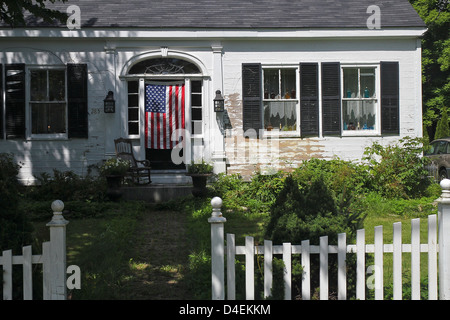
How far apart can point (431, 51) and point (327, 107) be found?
19.7m

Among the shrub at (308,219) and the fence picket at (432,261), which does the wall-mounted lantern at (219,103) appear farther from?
the fence picket at (432,261)

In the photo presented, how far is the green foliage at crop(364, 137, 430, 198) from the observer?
9992 mm

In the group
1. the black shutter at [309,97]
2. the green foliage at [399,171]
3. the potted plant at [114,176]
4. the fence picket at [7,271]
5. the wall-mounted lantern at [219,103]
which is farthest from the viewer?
the black shutter at [309,97]

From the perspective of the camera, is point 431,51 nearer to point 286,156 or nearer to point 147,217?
point 286,156

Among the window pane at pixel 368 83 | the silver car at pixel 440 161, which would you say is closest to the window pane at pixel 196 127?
the window pane at pixel 368 83

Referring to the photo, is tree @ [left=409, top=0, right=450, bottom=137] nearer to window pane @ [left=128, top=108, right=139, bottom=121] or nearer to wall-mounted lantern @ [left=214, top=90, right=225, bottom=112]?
wall-mounted lantern @ [left=214, top=90, right=225, bottom=112]

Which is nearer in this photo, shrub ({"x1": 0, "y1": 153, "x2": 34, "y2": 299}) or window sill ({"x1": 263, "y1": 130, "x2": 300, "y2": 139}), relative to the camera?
shrub ({"x1": 0, "y1": 153, "x2": 34, "y2": 299})

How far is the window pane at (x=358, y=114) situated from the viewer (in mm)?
11500

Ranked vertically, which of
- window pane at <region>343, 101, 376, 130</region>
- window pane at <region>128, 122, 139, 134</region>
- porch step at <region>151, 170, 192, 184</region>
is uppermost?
window pane at <region>343, 101, 376, 130</region>

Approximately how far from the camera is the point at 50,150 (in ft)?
35.8

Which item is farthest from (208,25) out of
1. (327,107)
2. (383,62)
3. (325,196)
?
(325,196)

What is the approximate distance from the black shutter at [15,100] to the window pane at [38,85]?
0.77ft

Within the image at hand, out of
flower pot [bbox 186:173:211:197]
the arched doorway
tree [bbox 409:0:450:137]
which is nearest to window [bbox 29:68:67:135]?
the arched doorway

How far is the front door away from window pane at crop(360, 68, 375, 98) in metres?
4.35
